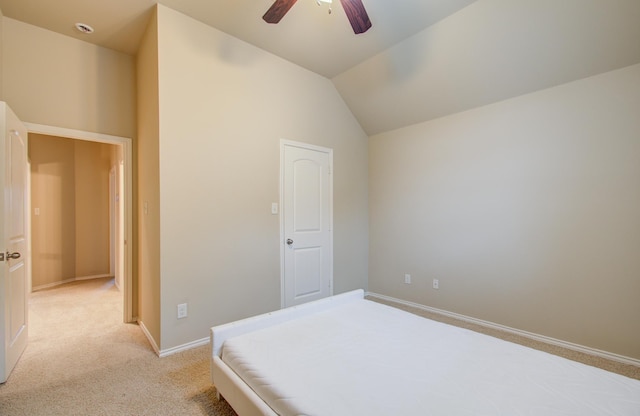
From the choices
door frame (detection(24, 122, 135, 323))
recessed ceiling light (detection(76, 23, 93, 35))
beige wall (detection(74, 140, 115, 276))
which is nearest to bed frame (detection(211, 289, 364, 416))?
door frame (detection(24, 122, 135, 323))

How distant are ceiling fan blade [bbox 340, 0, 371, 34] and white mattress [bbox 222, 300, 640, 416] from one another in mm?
2037

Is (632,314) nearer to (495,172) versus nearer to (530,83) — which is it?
(495,172)

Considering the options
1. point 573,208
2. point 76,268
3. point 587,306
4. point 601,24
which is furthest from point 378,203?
point 76,268

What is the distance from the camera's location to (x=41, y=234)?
452cm

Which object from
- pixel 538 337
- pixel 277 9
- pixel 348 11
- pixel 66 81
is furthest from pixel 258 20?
pixel 538 337

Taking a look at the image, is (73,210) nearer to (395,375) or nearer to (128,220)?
(128,220)

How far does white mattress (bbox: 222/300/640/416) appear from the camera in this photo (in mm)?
1102

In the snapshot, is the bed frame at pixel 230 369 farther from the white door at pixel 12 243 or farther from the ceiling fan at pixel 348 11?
the ceiling fan at pixel 348 11

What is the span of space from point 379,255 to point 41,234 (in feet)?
17.4

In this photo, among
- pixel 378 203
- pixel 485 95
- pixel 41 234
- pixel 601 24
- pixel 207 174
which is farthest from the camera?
pixel 41 234

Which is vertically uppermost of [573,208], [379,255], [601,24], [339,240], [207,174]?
[601,24]

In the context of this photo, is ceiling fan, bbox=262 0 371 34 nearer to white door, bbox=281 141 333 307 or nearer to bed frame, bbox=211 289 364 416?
white door, bbox=281 141 333 307

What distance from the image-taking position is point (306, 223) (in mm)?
3488

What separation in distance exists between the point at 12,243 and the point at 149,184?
3.36 feet
